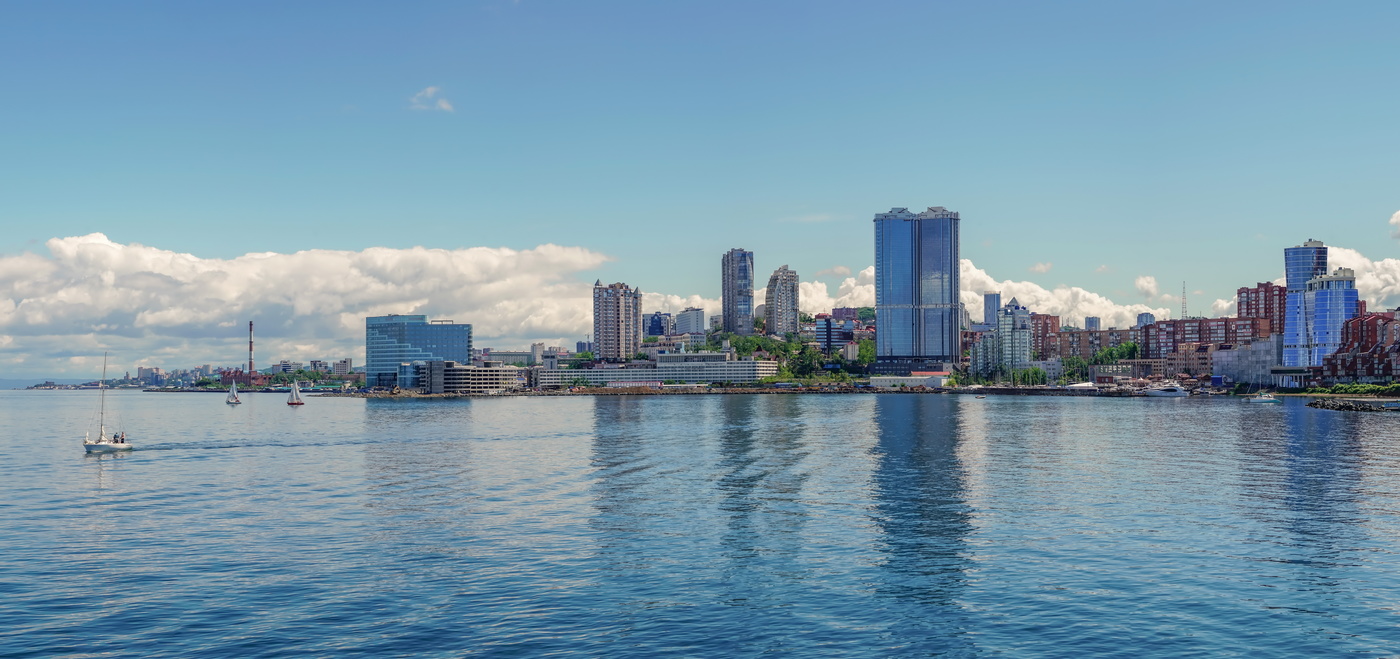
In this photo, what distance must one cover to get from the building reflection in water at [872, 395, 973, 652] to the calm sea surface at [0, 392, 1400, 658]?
0.18 meters

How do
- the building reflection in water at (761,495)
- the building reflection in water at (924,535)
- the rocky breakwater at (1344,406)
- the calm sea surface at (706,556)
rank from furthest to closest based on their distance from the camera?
the rocky breakwater at (1344,406) → the building reflection in water at (761,495) → the building reflection in water at (924,535) → the calm sea surface at (706,556)

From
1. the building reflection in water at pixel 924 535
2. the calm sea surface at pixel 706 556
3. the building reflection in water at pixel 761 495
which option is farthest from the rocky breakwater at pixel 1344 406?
the building reflection in water at pixel 924 535

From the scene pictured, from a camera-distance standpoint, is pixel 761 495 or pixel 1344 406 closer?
pixel 761 495

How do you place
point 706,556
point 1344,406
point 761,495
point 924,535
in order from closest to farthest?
point 706,556 → point 924,535 → point 761,495 → point 1344,406

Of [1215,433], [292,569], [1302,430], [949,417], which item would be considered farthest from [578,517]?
[949,417]

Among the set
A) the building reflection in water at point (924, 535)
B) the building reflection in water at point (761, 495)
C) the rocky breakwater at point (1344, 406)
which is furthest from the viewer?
the rocky breakwater at point (1344, 406)

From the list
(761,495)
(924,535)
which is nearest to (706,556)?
(924,535)

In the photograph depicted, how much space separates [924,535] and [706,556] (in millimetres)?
10612

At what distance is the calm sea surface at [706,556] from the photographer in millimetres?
27531

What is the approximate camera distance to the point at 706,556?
3775 cm

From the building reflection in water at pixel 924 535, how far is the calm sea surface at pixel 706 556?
184mm

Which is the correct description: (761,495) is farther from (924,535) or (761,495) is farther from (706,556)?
(706,556)

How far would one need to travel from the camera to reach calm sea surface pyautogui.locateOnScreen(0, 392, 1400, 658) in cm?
2753

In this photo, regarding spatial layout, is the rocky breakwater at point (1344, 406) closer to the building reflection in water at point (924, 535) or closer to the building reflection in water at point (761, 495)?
the building reflection in water at point (761, 495)
